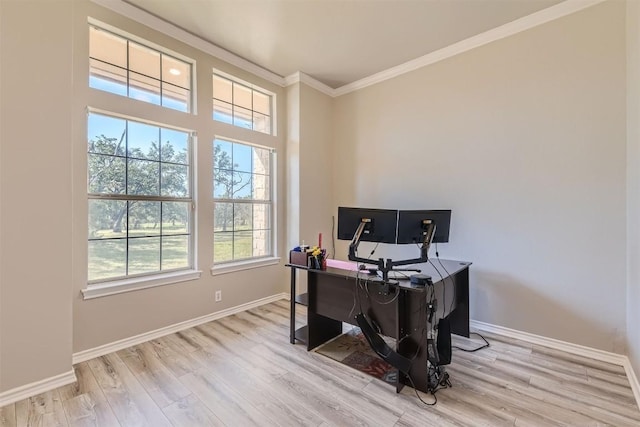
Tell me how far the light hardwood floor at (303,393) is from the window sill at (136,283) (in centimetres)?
54

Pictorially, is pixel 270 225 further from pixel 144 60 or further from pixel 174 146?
pixel 144 60

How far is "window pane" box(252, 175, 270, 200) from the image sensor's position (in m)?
3.89

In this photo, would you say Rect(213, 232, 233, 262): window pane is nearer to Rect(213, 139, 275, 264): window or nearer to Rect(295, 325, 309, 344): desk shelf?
Rect(213, 139, 275, 264): window

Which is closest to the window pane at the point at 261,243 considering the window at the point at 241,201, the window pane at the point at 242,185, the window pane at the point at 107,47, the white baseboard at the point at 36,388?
the window at the point at 241,201

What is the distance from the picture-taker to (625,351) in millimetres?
2340

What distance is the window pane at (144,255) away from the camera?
2787 mm

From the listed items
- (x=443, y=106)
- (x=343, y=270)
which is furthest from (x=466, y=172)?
(x=343, y=270)

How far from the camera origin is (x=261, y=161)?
157 inches

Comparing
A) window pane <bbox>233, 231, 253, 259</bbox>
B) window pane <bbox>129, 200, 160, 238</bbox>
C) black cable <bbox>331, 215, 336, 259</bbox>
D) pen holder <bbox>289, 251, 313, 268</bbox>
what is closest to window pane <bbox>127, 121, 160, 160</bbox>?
window pane <bbox>129, 200, 160, 238</bbox>

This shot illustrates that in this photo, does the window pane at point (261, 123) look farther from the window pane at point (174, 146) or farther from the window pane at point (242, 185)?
the window pane at point (174, 146)

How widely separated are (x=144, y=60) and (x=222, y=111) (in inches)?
34.9

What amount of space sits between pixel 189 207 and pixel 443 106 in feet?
10.1

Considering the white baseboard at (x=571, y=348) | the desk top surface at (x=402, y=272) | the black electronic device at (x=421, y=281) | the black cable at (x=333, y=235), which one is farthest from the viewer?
the black cable at (x=333, y=235)

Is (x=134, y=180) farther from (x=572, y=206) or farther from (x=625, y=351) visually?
(x=625, y=351)
